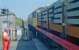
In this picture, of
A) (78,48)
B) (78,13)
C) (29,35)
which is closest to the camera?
(78,48)

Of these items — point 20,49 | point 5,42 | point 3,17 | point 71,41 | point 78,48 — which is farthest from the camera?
point 3,17

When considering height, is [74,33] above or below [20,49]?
above

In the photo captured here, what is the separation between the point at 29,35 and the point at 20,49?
10.1m

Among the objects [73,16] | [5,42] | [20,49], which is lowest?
[20,49]

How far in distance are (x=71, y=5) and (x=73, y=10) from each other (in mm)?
237

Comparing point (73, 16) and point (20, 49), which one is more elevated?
point (73, 16)

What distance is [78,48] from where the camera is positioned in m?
5.23

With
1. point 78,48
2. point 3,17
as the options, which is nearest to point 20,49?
point 3,17

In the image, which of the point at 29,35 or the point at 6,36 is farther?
the point at 29,35

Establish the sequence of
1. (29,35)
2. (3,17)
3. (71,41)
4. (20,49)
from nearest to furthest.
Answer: (71,41), (20,49), (3,17), (29,35)

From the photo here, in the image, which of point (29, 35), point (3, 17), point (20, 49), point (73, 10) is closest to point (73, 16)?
point (73, 10)

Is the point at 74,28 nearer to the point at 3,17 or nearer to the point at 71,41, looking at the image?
the point at 71,41

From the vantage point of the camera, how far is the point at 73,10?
6.05 meters

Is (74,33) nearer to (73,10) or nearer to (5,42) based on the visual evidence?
(73,10)
